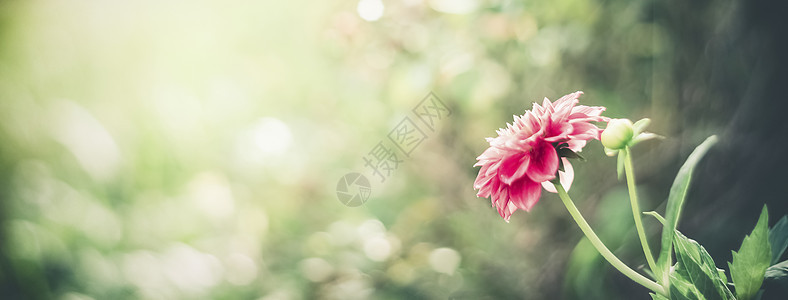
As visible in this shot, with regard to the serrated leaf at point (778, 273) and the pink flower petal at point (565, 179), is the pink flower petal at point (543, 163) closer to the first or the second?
the pink flower petal at point (565, 179)

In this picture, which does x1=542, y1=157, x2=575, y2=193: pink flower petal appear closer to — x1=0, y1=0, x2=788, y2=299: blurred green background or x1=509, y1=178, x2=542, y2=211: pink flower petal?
x1=509, y1=178, x2=542, y2=211: pink flower petal

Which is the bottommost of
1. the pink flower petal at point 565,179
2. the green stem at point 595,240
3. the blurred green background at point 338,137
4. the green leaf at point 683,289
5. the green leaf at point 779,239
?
the green leaf at point 683,289

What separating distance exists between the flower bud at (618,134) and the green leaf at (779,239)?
5.3 inches

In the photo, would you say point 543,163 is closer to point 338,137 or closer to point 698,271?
point 698,271

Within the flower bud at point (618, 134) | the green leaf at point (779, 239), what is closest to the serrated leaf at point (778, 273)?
the green leaf at point (779, 239)

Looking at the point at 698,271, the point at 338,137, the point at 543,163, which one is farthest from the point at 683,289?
the point at 338,137

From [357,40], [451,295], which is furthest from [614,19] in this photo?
[451,295]

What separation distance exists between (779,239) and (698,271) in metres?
0.08

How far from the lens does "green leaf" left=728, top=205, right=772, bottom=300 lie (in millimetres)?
292

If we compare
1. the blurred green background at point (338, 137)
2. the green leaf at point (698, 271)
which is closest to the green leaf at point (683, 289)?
the green leaf at point (698, 271)

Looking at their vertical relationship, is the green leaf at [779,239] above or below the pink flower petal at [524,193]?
below

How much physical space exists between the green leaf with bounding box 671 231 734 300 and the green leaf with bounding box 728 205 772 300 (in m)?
0.01

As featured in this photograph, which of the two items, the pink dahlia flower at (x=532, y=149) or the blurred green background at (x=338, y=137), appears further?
the blurred green background at (x=338, y=137)

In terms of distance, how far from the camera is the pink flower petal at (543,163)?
297 mm
